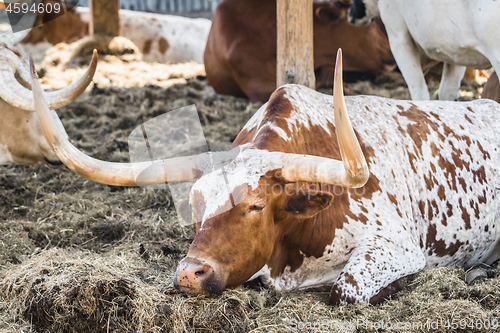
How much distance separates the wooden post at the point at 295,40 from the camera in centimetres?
399

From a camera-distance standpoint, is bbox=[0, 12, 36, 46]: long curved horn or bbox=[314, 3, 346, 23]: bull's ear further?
bbox=[314, 3, 346, 23]: bull's ear

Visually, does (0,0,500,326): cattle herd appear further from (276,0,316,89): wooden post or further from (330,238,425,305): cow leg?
(276,0,316,89): wooden post

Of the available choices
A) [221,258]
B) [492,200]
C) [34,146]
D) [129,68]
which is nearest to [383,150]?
[492,200]

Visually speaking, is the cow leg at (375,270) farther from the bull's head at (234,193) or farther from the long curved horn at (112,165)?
the long curved horn at (112,165)

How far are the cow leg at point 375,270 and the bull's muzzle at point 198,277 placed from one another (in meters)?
0.69

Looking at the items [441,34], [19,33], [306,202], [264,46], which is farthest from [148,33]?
[306,202]

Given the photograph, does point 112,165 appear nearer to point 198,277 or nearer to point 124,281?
point 124,281

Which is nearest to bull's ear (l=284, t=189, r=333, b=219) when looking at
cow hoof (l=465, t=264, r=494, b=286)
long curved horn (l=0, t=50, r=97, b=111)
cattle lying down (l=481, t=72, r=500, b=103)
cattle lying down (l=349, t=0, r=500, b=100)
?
cow hoof (l=465, t=264, r=494, b=286)

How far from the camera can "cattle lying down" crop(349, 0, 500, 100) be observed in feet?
11.8

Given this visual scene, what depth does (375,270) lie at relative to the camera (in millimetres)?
2629

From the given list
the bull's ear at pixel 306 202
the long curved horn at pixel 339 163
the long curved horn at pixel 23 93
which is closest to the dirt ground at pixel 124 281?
the bull's ear at pixel 306 202

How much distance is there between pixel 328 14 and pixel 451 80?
2465 millimetres

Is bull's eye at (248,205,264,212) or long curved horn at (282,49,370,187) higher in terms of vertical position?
long curved horn at (282,49,370,187)

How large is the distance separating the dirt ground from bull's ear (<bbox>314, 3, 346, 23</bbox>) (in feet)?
7.97
